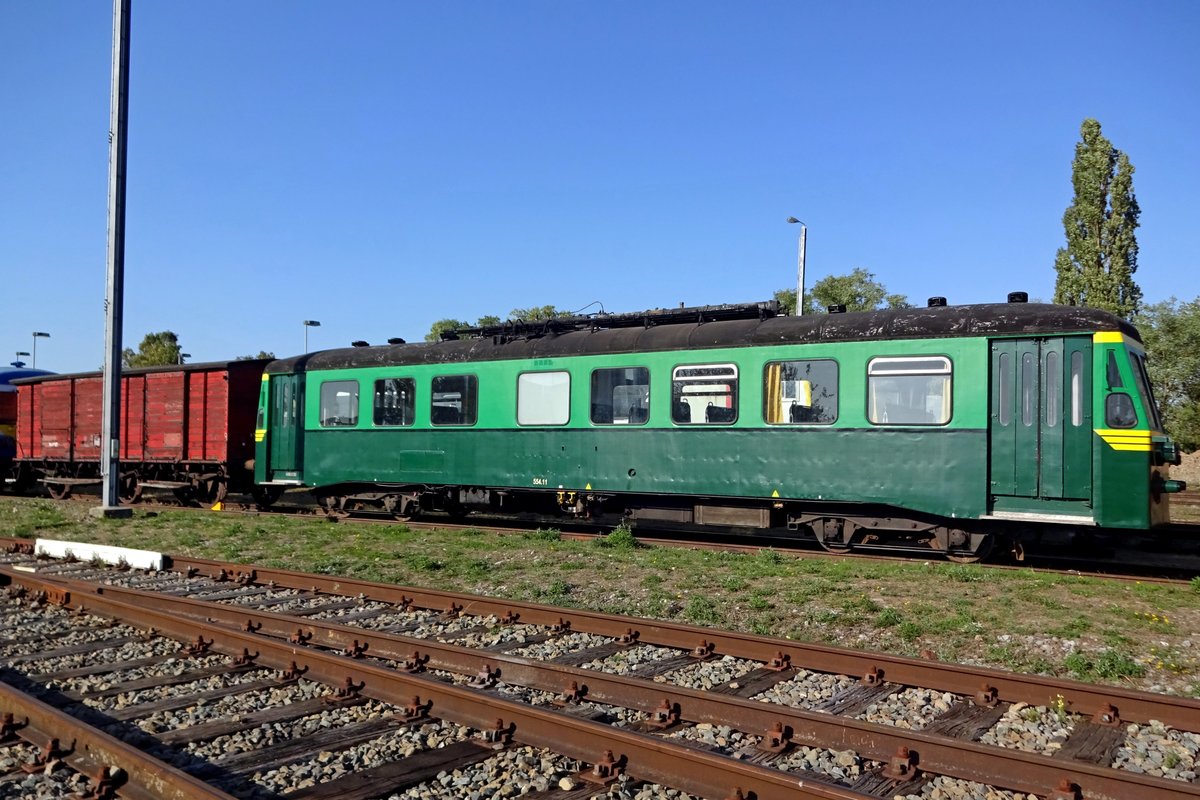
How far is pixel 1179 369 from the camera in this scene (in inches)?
1299

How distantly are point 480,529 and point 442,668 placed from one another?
8.54 metres

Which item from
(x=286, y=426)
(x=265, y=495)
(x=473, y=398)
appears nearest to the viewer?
(x=473, y=398)

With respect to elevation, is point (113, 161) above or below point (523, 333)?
above

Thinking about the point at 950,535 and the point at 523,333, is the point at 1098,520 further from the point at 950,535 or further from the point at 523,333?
the point at 523,333

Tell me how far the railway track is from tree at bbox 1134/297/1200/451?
3175cm

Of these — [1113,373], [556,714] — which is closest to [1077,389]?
[1113,373]

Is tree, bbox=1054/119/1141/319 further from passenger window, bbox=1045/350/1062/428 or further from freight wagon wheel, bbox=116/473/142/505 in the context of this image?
freight wagon wheel, bbox=116/473/142/505

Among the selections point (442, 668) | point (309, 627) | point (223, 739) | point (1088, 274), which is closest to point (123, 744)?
point (223, 739)

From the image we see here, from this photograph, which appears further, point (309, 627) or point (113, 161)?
point (113, 161)

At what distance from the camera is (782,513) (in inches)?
512

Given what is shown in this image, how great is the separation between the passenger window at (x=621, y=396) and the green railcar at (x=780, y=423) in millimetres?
23

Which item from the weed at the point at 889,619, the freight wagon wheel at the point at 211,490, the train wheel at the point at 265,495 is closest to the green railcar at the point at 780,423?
the weed at the point at 889,619

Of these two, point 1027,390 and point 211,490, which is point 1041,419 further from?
point 211,490

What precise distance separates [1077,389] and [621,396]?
618cm
